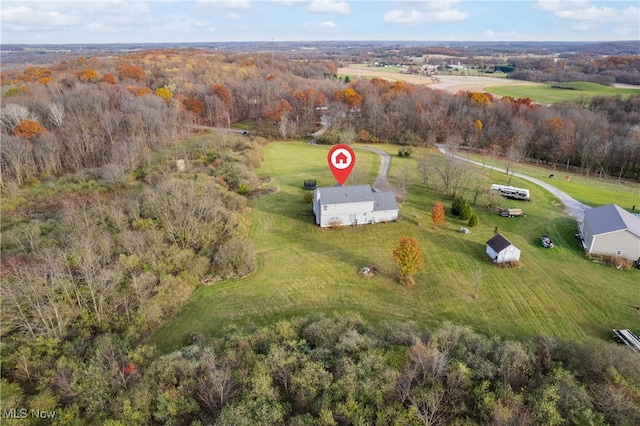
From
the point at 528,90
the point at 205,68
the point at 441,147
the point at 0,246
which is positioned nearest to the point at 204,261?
the point at 0,246

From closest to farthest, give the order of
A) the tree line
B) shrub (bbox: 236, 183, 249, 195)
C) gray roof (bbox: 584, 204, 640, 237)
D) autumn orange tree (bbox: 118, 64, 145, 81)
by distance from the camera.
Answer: gray roof (bbox: 584, 204, 640, 237) < shrub (bbox: 236, 183, 249, 195) < the tree line < autumn orange tree (bbox: 118, 64, 145, 81)

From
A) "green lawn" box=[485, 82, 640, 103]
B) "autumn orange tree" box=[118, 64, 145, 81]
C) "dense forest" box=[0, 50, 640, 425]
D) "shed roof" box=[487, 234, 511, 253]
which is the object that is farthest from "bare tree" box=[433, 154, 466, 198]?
"autumn orange tree" box=[118, 64, 145, 81]

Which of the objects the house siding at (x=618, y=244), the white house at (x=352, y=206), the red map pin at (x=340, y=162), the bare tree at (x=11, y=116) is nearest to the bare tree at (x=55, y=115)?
the bare tree at (x=11, y=116)

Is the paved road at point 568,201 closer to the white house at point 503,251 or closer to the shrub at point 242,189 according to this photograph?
the white house at point 503,251

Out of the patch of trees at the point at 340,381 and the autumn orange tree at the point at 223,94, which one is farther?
the autumn orange tree at the point at 223,94

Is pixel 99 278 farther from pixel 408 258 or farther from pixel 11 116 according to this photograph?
pixel 11 116

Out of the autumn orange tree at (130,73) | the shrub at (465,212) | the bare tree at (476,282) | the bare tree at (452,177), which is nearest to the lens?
the bare tree at (476,282)

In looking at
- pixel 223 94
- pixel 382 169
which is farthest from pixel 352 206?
pixel 223 94

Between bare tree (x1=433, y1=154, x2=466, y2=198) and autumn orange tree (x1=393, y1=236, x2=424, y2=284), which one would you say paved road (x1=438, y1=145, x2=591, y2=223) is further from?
autumn orange tree (x1=393, y1=236, x2=424, y2=284)
